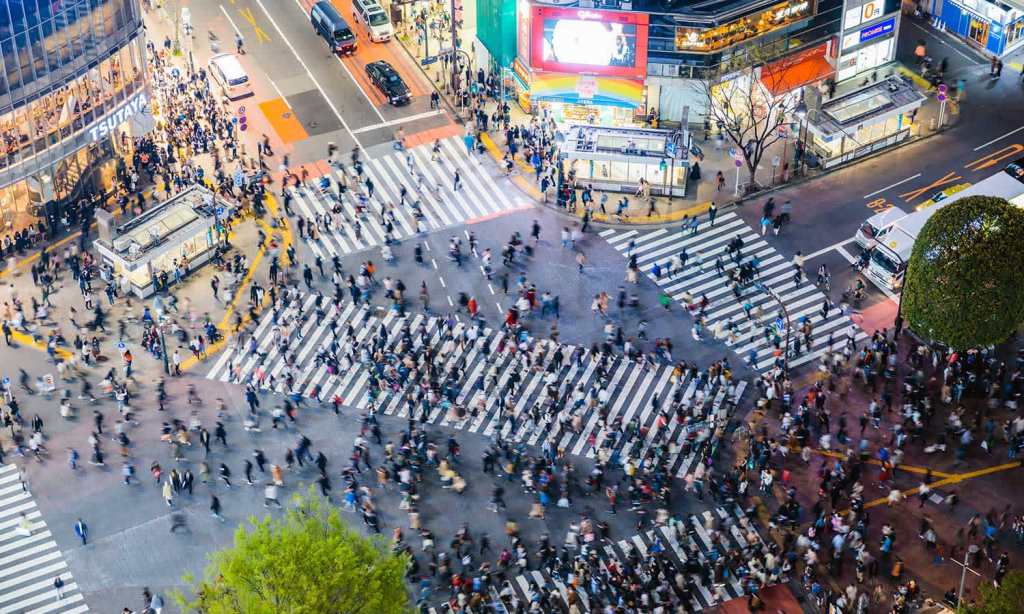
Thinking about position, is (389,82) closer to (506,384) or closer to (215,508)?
(506,384)

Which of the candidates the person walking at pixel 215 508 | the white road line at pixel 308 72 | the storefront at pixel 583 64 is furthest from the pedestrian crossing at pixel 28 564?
the storefront at pixel 583 64

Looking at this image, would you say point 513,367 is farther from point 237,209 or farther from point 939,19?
point 939,19

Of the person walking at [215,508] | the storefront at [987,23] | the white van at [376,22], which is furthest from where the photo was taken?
the white van at [376,22]

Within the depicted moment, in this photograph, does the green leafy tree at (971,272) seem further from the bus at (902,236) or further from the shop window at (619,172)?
the shop window at (619,172)

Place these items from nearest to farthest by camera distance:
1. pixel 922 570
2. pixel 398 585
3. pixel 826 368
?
pixel 398 585 < pixel 922 570 < pixel 826 368

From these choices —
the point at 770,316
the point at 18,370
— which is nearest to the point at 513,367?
the point at 770,316

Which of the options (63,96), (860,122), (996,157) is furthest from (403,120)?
(996,157)
